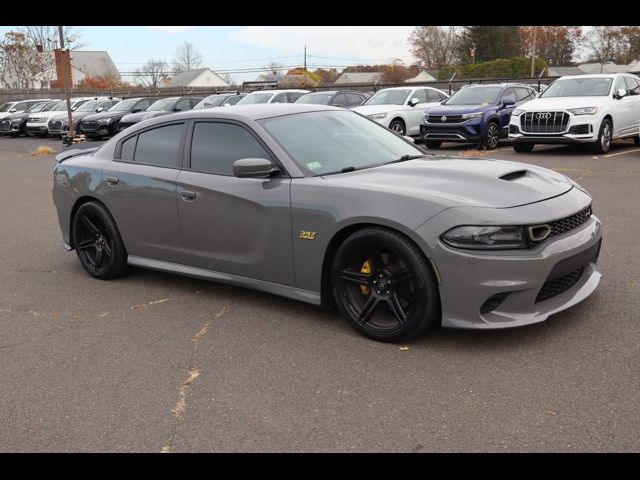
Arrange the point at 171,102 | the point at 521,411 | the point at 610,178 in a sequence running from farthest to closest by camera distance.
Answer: the point at 171,102 < the point at 610,178 < the point at 521,411

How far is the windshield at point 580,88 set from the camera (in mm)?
14336

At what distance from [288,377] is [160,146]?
2647 millimetres

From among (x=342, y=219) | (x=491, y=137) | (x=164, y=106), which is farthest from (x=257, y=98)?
(x=342, y=219)

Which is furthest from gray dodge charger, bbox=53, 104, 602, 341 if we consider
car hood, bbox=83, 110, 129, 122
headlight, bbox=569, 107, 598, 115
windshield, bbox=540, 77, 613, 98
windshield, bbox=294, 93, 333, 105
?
car hood, bbox=83, 110, 129, 122

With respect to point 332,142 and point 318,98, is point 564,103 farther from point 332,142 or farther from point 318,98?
point 332,142

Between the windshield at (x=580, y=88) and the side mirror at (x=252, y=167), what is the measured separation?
11.6 m

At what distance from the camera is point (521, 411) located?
3.29m

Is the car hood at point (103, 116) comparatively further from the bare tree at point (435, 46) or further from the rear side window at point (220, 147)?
the bare tree at point (435, 46)

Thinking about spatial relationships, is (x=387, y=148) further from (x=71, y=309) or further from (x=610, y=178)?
(x=610, y=178)

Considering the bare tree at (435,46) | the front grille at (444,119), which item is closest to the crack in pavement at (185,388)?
the front grille at (444,119)
